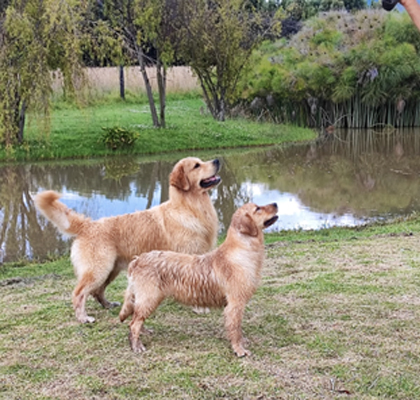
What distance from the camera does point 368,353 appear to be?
3.87 meters

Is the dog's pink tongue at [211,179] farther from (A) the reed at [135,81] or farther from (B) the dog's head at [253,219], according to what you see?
(A) the reed at [135,81]

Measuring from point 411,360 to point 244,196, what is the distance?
9243 mm

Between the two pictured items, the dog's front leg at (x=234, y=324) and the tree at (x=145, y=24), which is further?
the tree at (x=145, y=24)

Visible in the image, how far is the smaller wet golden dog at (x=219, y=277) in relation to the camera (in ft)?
13.1

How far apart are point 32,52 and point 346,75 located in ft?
57.4

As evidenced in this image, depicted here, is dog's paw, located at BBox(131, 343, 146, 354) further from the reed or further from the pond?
the reed

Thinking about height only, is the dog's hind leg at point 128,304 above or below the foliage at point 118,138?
below

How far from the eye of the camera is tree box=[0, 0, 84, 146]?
15.4 meters

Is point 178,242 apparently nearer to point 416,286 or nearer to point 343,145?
point 416,286

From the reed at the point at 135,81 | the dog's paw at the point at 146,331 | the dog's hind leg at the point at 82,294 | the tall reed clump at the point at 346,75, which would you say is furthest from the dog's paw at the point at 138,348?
the reed at the point at 135,81

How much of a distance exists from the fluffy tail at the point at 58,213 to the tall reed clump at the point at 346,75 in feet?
82.6

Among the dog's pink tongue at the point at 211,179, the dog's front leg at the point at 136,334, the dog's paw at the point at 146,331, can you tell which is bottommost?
the dog's paw at the point at 146,331

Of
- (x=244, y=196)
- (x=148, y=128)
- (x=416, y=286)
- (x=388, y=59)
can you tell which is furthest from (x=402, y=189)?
(x=388, y=59)

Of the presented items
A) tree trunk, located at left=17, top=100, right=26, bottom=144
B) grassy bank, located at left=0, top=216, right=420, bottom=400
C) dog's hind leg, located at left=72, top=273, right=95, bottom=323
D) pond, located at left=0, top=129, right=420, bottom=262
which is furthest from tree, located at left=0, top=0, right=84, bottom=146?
dog's hind leg, located at left=72, top=273, right=95, bottom=323
